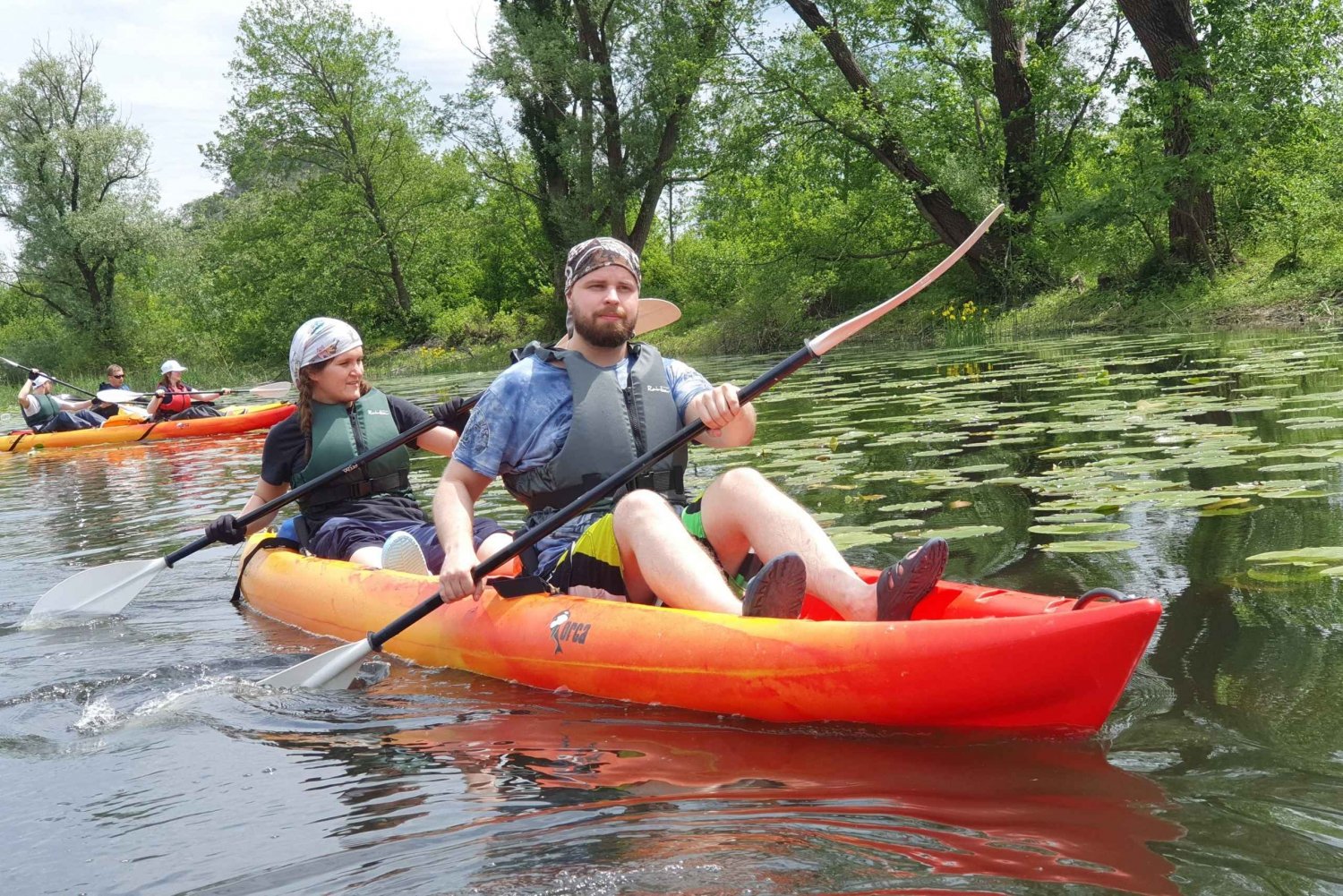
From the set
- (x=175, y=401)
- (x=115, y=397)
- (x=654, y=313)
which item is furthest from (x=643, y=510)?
(x=115, y=397)

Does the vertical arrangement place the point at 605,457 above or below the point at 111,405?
below

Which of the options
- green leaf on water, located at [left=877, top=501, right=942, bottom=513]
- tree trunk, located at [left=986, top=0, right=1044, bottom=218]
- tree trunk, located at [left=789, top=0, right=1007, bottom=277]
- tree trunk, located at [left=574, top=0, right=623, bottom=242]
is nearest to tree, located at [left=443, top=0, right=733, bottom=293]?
tree trunk, located at [left=574, top=0, right=623, bottom=242]

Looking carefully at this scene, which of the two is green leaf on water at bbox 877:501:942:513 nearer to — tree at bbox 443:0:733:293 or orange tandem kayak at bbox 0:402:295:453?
orange tandem kayak at bbox 0:402:295:453

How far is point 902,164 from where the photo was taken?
16844mm

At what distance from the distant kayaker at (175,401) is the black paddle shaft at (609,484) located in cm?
1064

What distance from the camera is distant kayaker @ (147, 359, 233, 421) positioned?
12758mm

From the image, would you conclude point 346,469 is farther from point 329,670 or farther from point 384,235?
point 384,235

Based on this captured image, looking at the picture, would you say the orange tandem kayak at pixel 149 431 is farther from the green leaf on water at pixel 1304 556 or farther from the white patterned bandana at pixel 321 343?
the green leaf on water at pixel 1304 556

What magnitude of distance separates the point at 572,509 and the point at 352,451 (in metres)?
1.60

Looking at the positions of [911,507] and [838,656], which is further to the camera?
[911,507]

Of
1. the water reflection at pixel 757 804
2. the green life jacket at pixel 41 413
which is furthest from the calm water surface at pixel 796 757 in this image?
the green life jacket at pixel 41 413

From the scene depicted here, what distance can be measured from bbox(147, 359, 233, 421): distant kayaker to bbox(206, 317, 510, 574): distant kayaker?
9.01 meters

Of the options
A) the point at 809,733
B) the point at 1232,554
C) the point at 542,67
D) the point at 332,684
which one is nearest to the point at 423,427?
the point at 332,684

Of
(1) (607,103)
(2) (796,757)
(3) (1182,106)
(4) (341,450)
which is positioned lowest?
(2) (796,757)
